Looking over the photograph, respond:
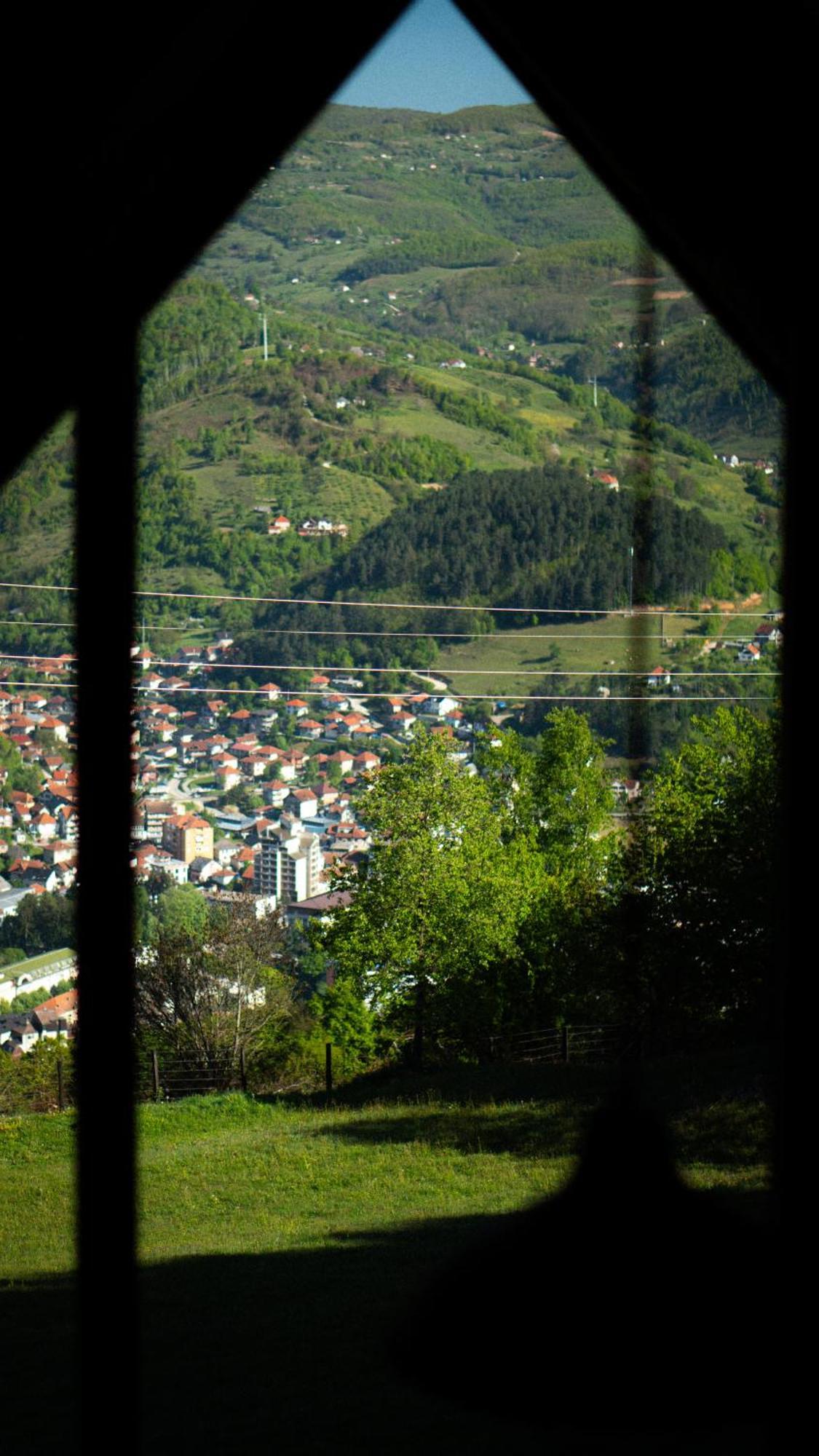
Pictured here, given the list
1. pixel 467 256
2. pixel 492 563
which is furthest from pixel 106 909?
pixel 492 563

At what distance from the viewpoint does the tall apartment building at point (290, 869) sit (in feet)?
37.9

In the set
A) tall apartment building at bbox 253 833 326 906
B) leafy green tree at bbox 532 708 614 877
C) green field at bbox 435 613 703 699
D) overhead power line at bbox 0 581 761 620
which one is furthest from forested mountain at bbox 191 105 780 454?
tall apartment building at bbox 253 833 326 906

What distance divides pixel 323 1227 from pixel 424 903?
5340 millimetres

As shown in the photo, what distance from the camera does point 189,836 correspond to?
1120 centimetres

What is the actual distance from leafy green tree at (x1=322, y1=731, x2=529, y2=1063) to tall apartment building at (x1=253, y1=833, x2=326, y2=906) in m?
0.49

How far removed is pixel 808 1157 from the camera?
0.81 m

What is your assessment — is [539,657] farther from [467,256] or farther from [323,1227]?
[323,1227]

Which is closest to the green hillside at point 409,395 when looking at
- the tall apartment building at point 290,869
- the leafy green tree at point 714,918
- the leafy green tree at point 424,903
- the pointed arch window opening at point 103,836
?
the leafy green tree at point 424,903

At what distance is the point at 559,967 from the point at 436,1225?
5.94 m

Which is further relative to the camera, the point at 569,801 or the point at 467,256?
the point at 569,801

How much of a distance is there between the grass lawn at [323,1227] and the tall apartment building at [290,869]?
2580mm

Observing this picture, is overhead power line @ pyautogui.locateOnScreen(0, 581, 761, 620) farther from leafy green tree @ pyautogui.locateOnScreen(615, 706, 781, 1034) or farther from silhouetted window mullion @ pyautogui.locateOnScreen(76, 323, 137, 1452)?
silhouetted window mullion @ pyautogui.locateOnScreen(76, 323, 137, 1452)

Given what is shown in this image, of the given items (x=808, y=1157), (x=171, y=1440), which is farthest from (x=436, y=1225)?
(x=808, y=1157)

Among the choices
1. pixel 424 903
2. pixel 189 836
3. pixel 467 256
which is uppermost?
pixel 467 256
